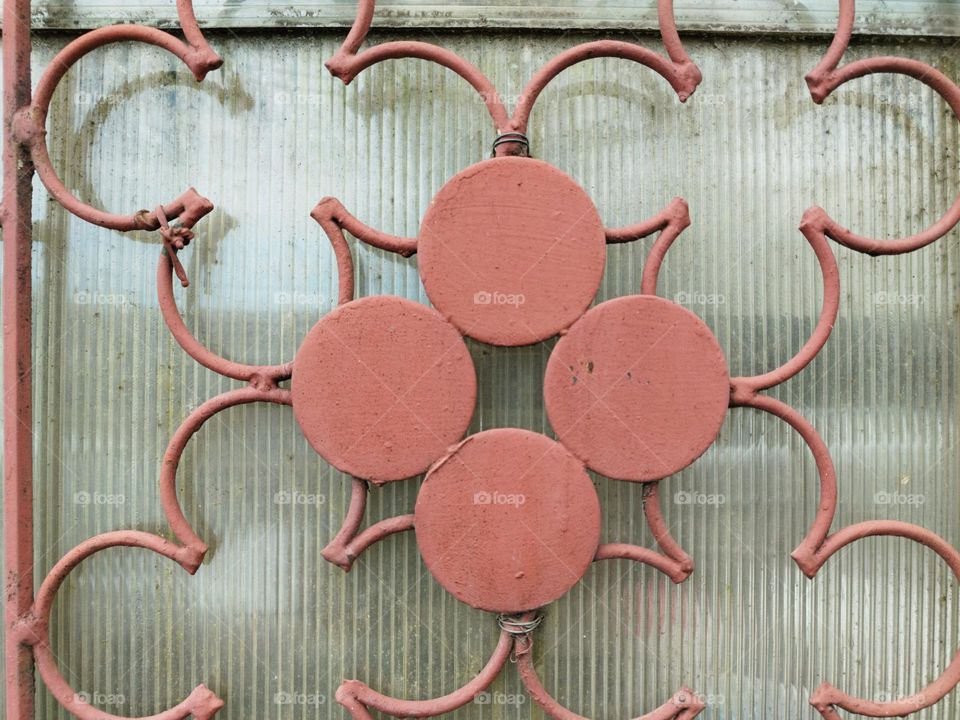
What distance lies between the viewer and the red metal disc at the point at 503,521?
1.42 meters

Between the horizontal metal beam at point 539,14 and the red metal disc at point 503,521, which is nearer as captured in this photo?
A: the red metal disc at point 503,521

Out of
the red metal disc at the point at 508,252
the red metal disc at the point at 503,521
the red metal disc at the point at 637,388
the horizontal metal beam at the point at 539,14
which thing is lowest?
the red metal disc at the point at 503,521

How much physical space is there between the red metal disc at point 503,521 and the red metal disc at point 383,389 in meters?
0.08

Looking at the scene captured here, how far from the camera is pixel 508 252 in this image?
Answer: 144 cm

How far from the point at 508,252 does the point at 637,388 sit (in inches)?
16.6

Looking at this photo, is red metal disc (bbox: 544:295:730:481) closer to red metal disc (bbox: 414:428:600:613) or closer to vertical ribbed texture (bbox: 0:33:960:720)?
red metal disc (bbox: 414:428:600:613)

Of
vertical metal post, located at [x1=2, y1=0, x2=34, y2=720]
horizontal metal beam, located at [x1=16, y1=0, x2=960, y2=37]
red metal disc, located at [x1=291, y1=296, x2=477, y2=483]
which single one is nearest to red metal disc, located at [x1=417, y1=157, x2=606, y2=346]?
red metal disc, located at [x1=291, y1=296, x2=477, y2=483]

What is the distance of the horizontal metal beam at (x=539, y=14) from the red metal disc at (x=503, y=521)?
1.10m

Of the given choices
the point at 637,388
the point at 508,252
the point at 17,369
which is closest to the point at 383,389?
the point at 508,252

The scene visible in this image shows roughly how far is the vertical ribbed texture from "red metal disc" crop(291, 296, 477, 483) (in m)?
0.22

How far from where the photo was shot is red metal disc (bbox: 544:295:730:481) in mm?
1443

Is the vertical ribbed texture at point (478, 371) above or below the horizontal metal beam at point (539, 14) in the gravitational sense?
below

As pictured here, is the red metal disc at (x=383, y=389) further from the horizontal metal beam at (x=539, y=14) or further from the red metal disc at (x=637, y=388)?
the horizontal metal beam at (x=539, y=14)

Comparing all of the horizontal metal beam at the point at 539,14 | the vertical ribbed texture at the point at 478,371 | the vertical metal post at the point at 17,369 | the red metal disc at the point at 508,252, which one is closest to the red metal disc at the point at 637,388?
the red metal disc at the point at 508,252
